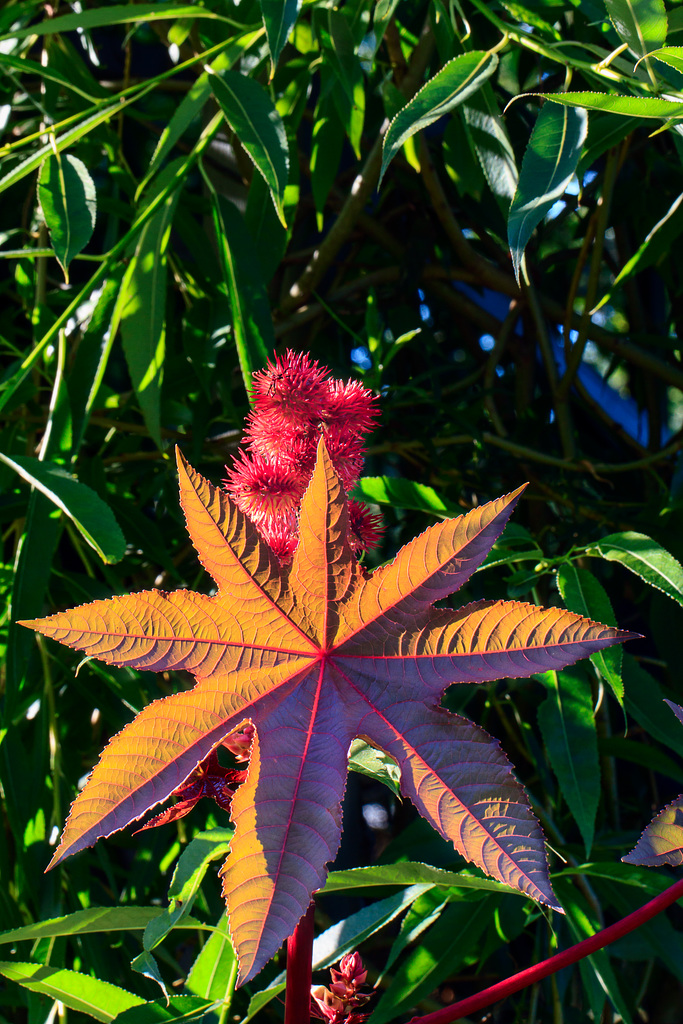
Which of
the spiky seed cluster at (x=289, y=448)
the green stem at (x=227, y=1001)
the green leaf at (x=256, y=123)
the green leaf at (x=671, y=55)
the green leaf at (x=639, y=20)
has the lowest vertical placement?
the green stem at (x=227, y=1001)

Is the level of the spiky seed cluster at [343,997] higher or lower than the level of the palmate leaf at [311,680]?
lower

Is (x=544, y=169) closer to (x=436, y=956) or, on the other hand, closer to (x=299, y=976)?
Result: (x=299, y=976)

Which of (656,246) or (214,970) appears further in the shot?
(656,246)

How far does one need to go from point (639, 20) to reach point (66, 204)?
44cm

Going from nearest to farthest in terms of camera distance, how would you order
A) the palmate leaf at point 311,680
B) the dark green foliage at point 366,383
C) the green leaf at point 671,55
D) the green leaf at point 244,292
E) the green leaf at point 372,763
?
the palmate leaf at point 311,680 < the green leaf at point 372,763 < the green leaf at point 671,55 < the dark green foliage at point 366,383 < the green leaf at point 244,292

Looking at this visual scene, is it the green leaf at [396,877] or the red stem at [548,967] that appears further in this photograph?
the green leaf at [396,877]

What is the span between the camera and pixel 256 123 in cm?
61

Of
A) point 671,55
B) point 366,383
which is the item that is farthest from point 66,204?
point 671,55

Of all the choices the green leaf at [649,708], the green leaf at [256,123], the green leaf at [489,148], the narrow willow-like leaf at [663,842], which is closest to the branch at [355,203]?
the green leaf at [489,148]

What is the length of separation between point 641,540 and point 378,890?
0.41 metres

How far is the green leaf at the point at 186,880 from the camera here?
365 mm

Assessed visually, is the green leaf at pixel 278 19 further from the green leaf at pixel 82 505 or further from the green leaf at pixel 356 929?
the green leaf at pixel 356 929

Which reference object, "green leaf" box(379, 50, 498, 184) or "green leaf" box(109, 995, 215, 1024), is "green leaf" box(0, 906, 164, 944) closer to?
"green leaf" box(109, 995, 215, 1024)

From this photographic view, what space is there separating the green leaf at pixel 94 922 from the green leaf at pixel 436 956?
0.25m
